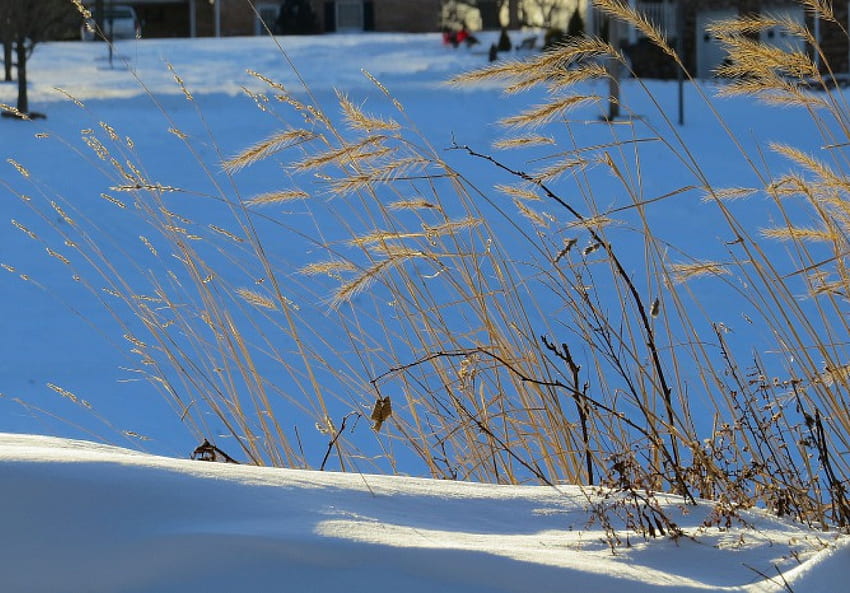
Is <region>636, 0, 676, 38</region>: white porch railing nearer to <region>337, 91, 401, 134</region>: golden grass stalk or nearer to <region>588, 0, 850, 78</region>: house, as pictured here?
<region>588, 0, 850, 78</region>: house

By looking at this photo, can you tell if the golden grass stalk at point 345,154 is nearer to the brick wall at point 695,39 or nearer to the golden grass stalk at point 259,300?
the golden grass stalk at point 259,300

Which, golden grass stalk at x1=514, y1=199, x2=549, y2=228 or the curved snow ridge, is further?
golden grass stalk at x1=514, y1=199, x2=549, y2=228

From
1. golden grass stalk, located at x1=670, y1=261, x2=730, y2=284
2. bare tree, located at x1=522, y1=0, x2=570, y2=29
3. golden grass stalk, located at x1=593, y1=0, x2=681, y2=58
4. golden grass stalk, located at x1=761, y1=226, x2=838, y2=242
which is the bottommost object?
golden grass stalk, located at x1=670, y1=261, x2=730, y2=284

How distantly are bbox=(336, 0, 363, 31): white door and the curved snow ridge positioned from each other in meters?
39.5

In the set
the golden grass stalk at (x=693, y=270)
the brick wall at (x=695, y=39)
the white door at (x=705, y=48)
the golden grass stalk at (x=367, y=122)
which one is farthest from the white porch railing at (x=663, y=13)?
the golden grass stalk at (x=693, y=270)

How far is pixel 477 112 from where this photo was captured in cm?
1806

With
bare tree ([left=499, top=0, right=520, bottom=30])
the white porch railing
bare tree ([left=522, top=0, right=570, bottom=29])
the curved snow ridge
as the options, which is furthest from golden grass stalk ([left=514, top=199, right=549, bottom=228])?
bare tree ([left=499, top=0, right=520, bottom=30])

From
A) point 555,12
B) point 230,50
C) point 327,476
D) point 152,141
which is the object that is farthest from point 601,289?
point 555,12

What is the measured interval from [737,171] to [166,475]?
566 inches

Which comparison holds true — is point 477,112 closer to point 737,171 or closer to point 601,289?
point 737,171

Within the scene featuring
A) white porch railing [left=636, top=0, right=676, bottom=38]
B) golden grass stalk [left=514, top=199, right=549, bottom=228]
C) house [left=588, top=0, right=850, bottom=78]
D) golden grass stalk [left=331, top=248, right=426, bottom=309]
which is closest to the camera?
golden grass stalk [left=331, top=248, right=426, bottom=309]

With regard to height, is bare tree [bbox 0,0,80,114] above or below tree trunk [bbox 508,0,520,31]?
below

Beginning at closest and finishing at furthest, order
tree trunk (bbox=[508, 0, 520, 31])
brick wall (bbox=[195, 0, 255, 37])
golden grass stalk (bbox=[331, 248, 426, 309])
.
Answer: golden grass stalk (bbox=[331, 248, 426, 309])
tree trunk (bbox=[508, 0, 520, 31])
brick wall (bbox=[195, 0, 255, 37])

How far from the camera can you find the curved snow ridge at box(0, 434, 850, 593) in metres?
1.85
